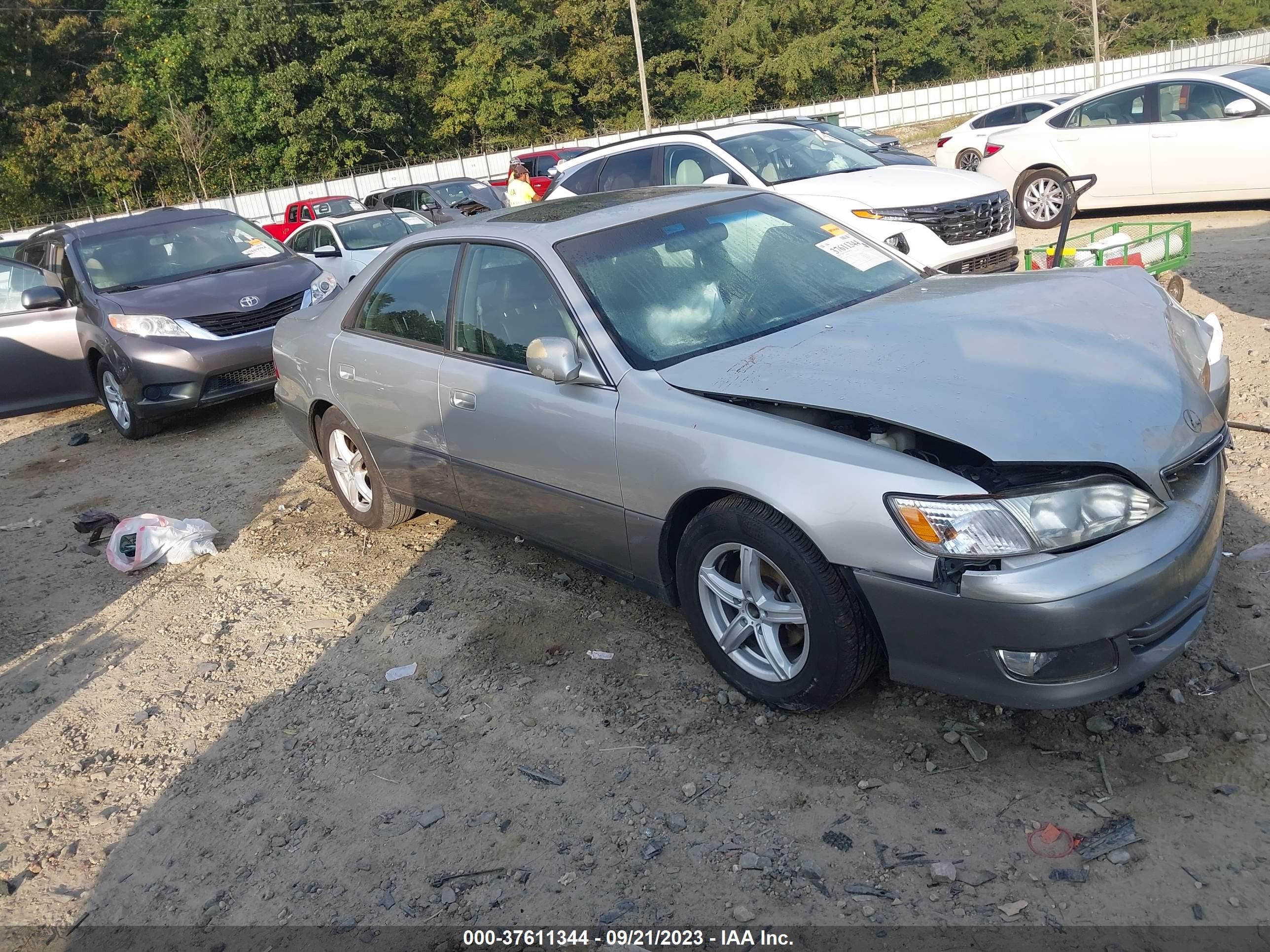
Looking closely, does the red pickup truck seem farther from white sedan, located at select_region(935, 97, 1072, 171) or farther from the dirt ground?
the dirt ground

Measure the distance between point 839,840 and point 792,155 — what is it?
25.0 ft

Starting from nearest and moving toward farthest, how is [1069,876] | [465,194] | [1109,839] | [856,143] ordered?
1. [1069,876]
2. [1109,839]
3. [856,143]
4. [465,194]

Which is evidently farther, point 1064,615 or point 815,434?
point 815,434

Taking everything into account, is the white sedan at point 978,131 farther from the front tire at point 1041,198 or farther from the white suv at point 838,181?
the white suv at point 838,181

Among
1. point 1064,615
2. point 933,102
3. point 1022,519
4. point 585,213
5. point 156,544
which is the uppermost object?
point 585,213

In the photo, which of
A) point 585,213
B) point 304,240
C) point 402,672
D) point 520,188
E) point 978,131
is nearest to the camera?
point 402,672

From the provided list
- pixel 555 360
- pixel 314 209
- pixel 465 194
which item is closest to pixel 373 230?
pixel 465 194

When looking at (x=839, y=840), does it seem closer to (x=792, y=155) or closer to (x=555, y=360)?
(x=555, y=360)

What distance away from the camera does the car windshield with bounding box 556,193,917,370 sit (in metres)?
3.84

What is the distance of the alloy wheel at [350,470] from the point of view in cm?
561

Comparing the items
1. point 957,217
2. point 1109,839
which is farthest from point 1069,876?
point 957,217

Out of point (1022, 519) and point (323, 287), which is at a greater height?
point (323, 287)

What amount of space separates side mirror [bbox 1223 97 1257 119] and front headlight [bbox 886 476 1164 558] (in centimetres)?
938

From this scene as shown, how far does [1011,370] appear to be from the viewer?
317cm
